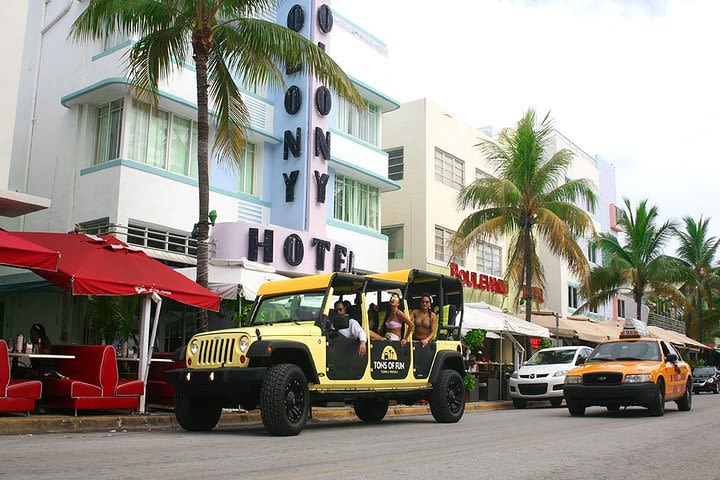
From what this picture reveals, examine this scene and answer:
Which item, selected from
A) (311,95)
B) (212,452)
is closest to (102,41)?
(311,95)

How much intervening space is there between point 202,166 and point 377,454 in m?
8.20

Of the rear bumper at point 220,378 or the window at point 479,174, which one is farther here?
the window at point 479,174

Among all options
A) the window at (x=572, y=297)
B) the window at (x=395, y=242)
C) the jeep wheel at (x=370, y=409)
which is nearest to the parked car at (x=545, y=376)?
the jeep wheel at (x=370, y=409)

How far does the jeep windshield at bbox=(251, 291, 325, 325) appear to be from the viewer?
11352 millimetres

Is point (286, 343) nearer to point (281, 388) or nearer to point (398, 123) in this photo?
point (281, 388)

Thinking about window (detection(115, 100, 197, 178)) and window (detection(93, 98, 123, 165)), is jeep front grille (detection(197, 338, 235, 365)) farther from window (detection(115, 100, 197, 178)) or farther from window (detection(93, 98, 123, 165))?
window (detection(93, 98, 123, 165))

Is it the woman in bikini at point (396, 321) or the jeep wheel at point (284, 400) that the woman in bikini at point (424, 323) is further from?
the jeep wheel at point (284, 400)

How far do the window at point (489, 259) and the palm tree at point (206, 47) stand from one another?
19.8 meters

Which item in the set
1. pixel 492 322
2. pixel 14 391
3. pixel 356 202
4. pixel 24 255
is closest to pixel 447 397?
pixel 14 391

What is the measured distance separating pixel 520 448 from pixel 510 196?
16494 millimetres

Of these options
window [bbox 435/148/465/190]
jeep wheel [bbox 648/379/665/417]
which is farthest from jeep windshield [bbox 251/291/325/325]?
window [bbox 435/148/465/190]

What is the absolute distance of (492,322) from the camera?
21438 millimetres

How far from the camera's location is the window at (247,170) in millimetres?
23391

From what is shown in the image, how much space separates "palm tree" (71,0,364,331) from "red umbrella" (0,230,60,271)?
138 inches
